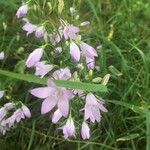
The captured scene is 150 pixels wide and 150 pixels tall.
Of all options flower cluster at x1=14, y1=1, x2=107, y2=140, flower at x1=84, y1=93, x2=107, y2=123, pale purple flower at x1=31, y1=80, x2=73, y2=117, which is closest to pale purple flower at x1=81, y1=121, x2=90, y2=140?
flower cluster at x1=14, y1=1, x2=107, y2=140

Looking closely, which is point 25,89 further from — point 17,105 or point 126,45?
point 126,45

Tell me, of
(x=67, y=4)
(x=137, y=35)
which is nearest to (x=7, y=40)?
(x=67, y=4)

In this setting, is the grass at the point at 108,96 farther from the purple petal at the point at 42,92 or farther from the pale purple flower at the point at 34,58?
the purple petal at the point at 42,92

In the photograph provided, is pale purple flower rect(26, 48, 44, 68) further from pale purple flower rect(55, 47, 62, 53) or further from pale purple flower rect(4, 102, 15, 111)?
pale purple flower rect(4, 102, 15, 111)

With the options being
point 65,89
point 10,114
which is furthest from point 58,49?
point 10,114

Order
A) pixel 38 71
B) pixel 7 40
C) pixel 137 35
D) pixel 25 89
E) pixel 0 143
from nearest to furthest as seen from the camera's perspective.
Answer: pixel 38 71 < pixel 0 143 < pixel 25 89 < pixel 7 40 < pixel 137 35

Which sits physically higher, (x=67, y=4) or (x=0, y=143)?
(x=67, y=4)
